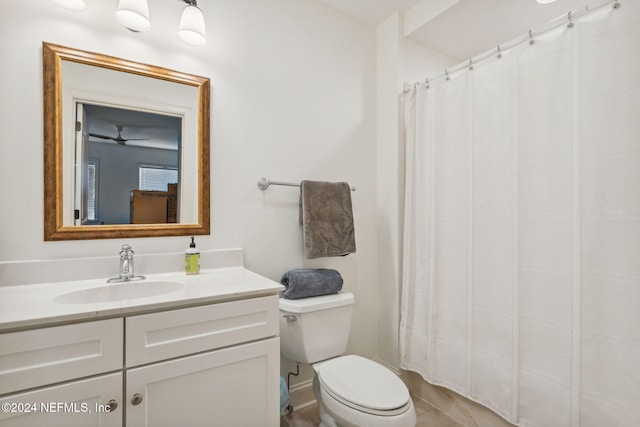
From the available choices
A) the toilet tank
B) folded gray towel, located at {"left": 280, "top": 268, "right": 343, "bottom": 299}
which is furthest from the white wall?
the toilet tank

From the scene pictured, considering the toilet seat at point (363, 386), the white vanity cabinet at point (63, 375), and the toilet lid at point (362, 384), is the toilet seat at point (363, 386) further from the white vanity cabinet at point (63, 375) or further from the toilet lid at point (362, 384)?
the white vanity cabinet at point (63, 375)

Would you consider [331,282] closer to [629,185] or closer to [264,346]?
[264,346]

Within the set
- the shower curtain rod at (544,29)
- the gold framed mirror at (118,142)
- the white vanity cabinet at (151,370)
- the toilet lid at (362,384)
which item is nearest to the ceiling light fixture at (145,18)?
the gold framed mirror at (118,142)

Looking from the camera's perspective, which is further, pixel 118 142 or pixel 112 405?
pixel 118 142

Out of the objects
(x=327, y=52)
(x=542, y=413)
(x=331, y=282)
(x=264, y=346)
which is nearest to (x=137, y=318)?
(x=264, y=346)

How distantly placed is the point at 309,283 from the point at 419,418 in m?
0.96

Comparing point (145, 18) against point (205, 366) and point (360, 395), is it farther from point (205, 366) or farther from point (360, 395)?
point (360, 395)

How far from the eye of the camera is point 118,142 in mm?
1365

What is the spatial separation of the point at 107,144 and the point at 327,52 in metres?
1.31

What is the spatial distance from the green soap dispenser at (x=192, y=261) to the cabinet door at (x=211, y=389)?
18.4 inches

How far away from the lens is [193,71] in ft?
4.95

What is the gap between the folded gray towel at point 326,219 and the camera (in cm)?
169

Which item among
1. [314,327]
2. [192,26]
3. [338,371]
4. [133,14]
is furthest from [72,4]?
[338,371]

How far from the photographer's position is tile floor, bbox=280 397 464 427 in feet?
5.40
